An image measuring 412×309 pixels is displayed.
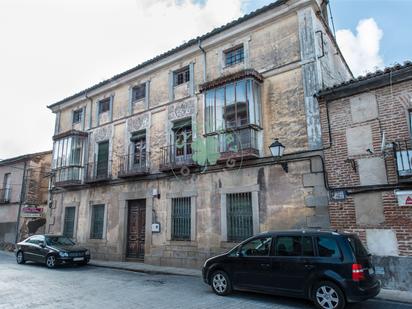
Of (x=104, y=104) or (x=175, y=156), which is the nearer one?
(x=175, y=156)

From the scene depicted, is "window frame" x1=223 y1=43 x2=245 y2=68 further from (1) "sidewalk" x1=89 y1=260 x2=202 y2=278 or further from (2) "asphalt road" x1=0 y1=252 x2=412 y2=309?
(2) "asphalt road" x1=0 y1=252 x2=412 y2=309

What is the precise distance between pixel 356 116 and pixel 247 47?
15.6ft

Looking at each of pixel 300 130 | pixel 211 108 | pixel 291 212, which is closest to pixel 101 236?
pixel 211 108

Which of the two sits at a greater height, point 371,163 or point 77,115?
point 77,115

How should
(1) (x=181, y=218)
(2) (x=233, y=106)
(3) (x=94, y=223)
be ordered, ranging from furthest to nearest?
(3) (x=94, y=223)
(1) (x=181, y=218)
(2) (x=233, y=106)

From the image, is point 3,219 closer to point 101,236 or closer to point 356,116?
point 101,236

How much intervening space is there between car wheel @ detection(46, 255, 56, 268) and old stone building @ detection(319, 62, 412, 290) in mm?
9841

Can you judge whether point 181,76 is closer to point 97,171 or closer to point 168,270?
point 97,171

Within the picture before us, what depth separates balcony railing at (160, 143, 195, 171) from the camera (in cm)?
1179

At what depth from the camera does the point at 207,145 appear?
11.2 meters

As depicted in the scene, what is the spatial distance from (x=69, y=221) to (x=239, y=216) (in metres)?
9.88

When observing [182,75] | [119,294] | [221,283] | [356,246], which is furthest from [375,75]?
[119,294]

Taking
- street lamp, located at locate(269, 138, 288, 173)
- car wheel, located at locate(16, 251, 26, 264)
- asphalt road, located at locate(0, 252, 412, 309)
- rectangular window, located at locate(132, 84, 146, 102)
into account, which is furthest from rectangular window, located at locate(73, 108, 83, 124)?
street lamp, located at locate(269, 138, 288, 173)

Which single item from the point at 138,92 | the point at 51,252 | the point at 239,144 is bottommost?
the point at 51,252
